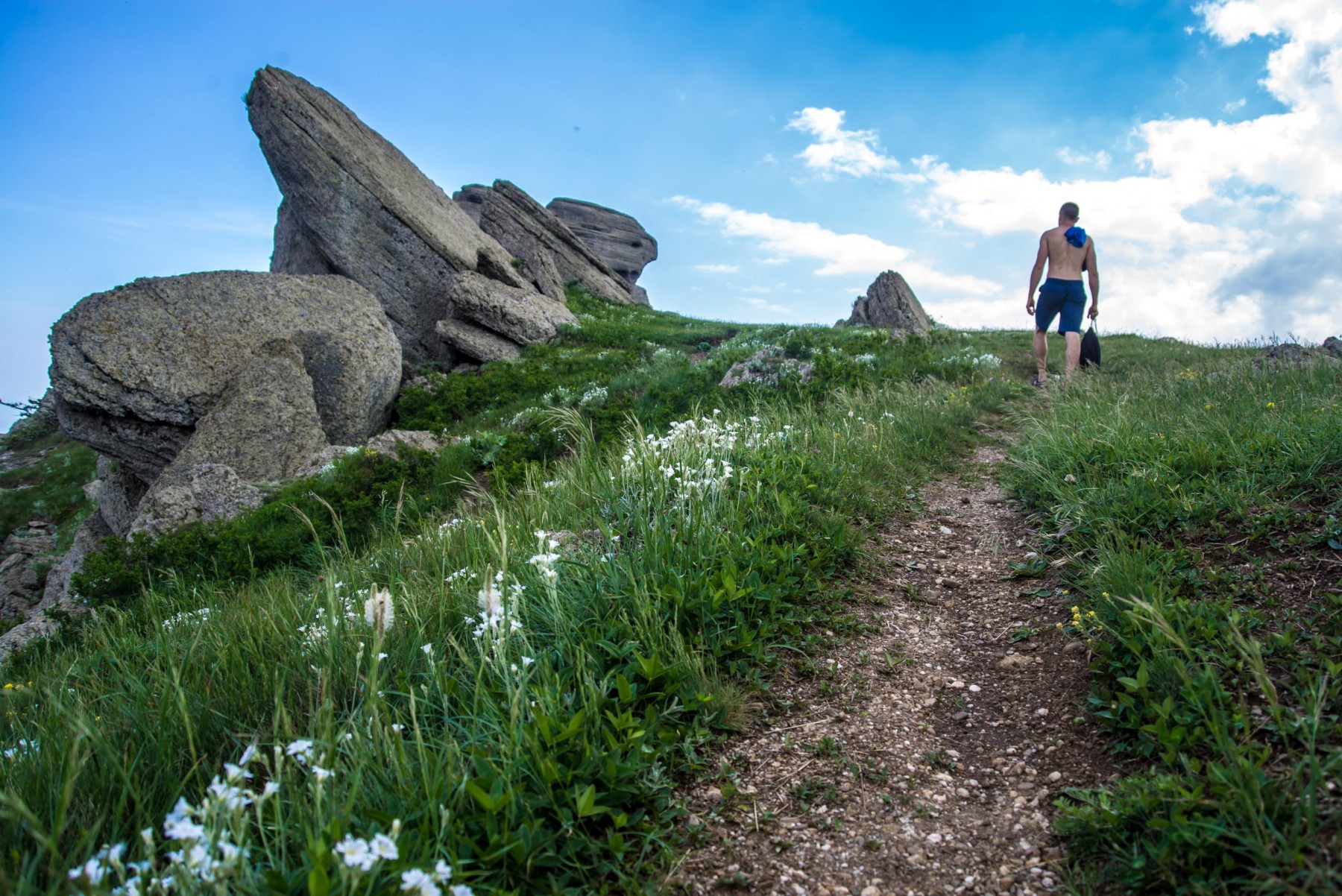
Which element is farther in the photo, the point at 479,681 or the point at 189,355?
the point at 189,355

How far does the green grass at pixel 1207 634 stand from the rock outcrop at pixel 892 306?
20.0m

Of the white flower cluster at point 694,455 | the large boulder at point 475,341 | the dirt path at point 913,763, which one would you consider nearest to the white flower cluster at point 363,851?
the dirt path at point 913,763

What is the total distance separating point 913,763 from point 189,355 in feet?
50.7

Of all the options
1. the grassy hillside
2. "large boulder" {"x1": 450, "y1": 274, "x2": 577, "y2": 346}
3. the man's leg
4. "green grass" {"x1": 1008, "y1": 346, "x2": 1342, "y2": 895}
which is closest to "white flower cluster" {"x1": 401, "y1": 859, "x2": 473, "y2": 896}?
the grassy hillside

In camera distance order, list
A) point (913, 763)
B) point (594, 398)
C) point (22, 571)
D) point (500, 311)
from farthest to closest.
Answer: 1. point (500, 311)
2. point (22, 571)
3. point (594, 398)
4. point (913, 763)

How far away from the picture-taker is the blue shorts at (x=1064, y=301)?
40.5ft

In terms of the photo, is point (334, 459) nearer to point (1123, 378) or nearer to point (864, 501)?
point (864, 501)

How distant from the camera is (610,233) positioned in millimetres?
51719

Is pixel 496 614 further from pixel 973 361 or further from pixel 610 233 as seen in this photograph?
pixel 610 233

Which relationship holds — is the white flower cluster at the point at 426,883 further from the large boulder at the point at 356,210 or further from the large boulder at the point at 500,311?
the large boulder at the point at 356,210

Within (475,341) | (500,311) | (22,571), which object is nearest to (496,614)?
(22,571)

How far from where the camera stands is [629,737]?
301 centimetres

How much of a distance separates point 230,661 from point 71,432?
13.6m

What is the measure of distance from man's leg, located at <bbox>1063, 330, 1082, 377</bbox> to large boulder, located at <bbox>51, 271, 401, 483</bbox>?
14.1 metres
